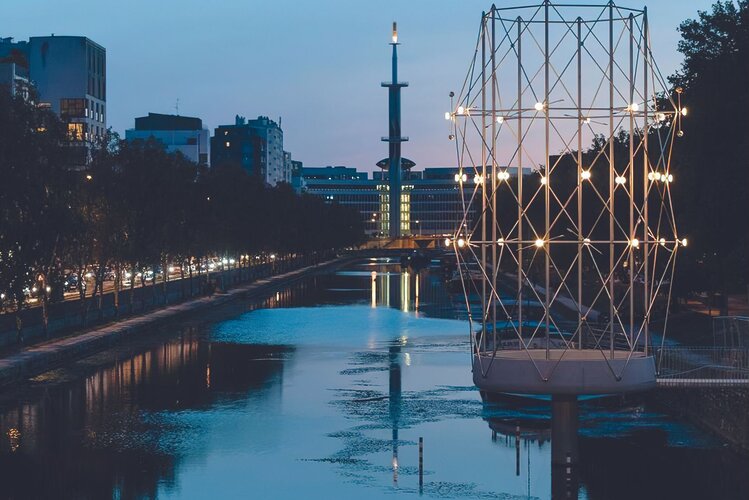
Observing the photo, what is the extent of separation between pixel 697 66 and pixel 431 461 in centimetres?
3409

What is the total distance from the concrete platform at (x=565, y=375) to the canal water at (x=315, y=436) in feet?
12.6

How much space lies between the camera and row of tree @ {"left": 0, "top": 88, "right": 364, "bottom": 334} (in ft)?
193

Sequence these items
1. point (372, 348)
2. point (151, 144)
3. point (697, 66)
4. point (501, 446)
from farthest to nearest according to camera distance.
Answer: point (151, 144)
point (372, 348)
point (697, 66)
point (501, 446)

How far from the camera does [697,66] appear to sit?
66.4 metres

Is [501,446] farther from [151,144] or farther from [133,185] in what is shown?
[151,144]

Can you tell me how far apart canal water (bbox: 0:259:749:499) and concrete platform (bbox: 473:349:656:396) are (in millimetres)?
3841

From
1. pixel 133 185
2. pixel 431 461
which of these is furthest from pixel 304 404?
pixel 133 185

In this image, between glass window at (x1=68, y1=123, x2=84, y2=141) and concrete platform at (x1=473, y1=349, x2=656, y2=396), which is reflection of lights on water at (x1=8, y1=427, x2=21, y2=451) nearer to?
concrete platform at (x1=473, y1=349, x2=656, y2=396)

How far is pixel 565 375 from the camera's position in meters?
32.2

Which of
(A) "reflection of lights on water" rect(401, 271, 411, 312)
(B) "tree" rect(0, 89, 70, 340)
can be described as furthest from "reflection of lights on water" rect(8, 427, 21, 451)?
(A) "reflection of lights on water" rect(401, 271, 411, 312)

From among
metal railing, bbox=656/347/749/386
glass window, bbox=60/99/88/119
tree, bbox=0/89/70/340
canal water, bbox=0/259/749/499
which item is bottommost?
canal water, bbox=0/259/749/499

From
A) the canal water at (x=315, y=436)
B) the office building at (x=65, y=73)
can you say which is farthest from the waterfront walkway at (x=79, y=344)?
the office building at (x=65, y=73)

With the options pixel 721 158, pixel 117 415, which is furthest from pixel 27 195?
pixel 721 158

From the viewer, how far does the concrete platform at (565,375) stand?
106 ft
